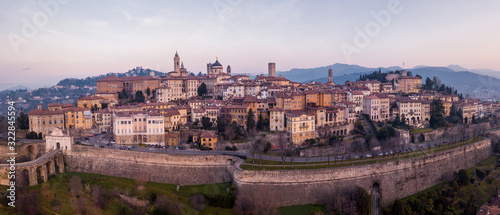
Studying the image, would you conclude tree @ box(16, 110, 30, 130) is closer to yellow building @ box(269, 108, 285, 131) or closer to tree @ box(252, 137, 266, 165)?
tree @ box(252, 137, 266, 165)

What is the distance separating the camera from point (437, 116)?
45.8m

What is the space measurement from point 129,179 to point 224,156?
833 cm

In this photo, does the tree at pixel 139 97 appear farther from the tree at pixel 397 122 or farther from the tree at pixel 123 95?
the tree at pixel 397 122

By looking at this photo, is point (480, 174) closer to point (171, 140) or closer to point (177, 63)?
point (171, 140)

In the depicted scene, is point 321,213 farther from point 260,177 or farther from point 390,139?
point 390,139

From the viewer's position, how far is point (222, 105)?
142 ft

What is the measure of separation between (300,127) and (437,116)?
74.2 ft

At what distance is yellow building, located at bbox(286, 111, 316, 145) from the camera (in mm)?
35500

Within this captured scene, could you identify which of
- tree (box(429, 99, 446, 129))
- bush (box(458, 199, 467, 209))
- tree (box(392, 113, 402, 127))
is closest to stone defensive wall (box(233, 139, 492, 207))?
bush (box(458, 199, 467, 209))

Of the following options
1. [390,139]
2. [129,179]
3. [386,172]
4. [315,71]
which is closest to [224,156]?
[129,179]

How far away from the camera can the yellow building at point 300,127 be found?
116ft

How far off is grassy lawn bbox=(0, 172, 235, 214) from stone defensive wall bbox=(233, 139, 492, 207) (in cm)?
209

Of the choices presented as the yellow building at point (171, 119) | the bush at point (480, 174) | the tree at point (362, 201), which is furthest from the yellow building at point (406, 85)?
the yellow building at point (171, 119)

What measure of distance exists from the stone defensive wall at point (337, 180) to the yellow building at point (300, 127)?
9.29 m
